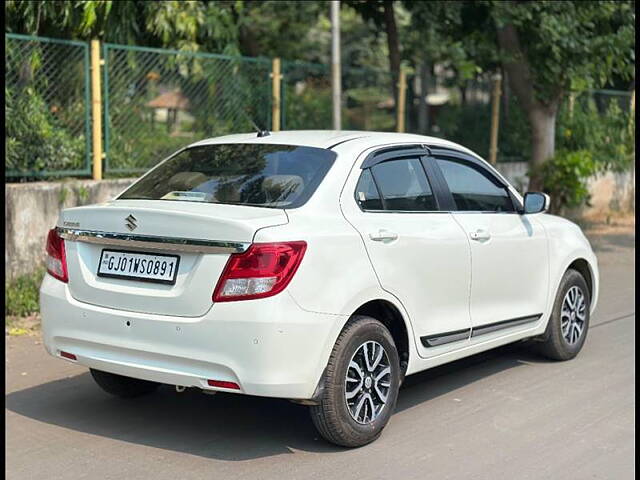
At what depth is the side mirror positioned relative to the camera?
6668mm

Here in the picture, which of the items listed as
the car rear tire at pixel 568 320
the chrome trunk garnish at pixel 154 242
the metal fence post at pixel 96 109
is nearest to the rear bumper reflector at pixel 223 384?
the chrome trunk garnish at pixel 154 242

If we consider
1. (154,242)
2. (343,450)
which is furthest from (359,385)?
(154,242)

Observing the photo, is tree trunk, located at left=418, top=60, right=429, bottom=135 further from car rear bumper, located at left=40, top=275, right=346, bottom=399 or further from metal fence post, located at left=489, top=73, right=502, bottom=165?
car rear bumper, located at left=40, top=275, right=346, bottom=399

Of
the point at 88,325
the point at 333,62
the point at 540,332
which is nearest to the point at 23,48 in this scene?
the point at 333,62

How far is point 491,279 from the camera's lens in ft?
20.4

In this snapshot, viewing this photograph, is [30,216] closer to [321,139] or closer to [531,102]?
[321,139]

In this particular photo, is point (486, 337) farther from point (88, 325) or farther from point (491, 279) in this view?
point (88, 325)

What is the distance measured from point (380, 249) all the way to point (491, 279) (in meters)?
1.25

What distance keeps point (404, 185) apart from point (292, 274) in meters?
1.34

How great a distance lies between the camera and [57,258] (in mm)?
5414

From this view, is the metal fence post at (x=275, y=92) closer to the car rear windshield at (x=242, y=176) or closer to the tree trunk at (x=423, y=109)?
the tree trunk at (x=423, y=109)

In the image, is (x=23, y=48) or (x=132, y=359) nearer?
(x=132, y=359)

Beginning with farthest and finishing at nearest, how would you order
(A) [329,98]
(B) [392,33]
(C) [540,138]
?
(B) [392,33]
(C) [540,138]
(A) [329,98]

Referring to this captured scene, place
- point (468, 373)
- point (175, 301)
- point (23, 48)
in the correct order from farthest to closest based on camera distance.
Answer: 1. point (23, 48)
2. point (468, 373)
3. point (175, 301)
